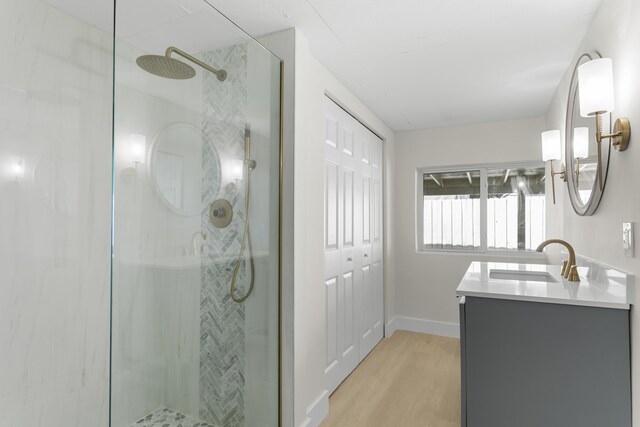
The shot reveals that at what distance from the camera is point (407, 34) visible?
2.05 m

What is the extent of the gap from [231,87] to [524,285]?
1.72m

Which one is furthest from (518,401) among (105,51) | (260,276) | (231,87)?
(105,51)

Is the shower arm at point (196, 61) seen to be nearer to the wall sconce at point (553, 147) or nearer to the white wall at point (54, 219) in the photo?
the white wall at point (54, 219)

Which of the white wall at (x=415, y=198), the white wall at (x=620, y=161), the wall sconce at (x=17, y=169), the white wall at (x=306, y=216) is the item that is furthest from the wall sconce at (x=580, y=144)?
the wall sconce at (x=17, y=169)

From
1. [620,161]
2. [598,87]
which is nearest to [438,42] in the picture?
[598,87]

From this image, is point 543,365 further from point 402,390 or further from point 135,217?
point 135,217

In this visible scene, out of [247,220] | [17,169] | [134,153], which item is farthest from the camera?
[247,220]

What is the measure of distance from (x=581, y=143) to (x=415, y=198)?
2.16m

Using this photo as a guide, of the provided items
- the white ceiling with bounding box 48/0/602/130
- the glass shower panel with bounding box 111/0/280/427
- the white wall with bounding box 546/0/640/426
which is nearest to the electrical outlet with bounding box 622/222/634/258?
the white wall with bounding box 546/0/640/426

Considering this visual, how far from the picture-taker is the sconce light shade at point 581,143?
1.92m

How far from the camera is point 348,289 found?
2.97 meters

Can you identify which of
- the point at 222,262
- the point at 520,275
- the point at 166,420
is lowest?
the point at 166,420

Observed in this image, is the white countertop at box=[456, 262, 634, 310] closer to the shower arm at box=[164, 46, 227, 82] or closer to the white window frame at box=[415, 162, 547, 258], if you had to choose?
the shower arm at box=[164, 46, 227, 82]

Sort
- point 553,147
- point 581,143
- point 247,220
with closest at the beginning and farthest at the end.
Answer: point 247,220 < point 581,143 < point 553,147
